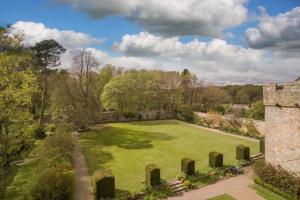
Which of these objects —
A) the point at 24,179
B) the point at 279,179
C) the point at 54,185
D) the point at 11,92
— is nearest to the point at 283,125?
the point at 279,179

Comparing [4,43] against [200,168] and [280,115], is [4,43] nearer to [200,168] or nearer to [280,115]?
[200,168]

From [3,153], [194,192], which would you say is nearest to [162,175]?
[194,192]

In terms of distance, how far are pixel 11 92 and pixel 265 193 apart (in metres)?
17.3

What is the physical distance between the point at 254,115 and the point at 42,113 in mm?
27477

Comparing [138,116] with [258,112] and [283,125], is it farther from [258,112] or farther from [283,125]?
[283,125]

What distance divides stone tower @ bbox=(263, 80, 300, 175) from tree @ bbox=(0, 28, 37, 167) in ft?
53.8

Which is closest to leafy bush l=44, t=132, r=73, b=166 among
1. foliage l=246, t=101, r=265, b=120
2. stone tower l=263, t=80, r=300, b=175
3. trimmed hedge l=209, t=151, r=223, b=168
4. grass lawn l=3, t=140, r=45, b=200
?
grass lawn l=3, t=140, r=45, b=200

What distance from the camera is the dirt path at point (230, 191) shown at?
15.2m

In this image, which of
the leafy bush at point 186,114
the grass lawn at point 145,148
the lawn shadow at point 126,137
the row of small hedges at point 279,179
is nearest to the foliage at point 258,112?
the grass lawn at point 145,148

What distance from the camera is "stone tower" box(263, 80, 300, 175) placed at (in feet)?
50.4

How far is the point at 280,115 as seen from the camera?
16406 mm

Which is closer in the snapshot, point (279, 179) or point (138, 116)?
point (279, 179)

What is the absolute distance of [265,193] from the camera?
15.6 meters

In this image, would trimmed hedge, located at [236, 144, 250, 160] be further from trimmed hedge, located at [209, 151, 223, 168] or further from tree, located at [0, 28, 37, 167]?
tree, located at [0, 28, 37, 167]
